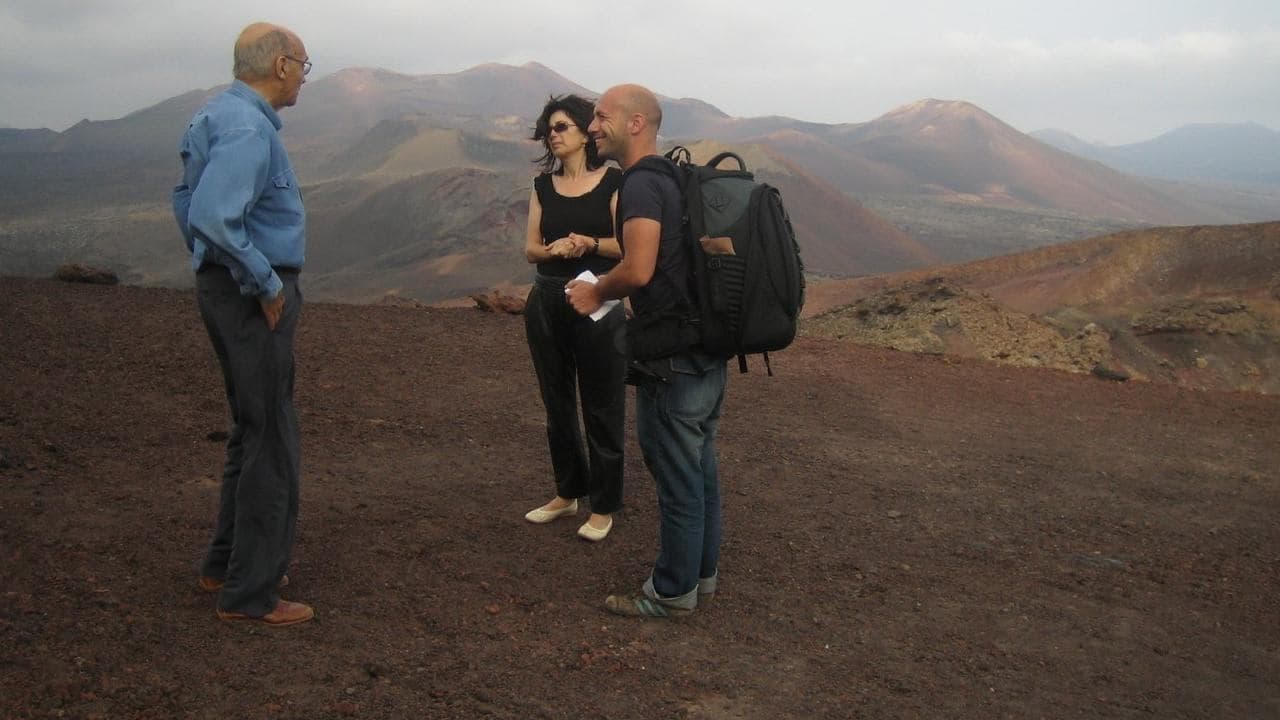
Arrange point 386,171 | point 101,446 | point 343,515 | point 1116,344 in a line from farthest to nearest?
point 386,171 → point 1116,344 → point 101,446 → point 343,515

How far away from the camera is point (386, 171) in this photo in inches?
1756

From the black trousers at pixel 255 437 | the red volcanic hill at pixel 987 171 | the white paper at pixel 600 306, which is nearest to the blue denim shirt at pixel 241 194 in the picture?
the black trousers at pixel 255 437

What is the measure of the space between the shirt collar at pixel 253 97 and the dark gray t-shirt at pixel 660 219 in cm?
97

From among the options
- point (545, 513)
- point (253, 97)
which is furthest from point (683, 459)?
point (253, 97)

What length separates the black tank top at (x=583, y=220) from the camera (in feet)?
12.4

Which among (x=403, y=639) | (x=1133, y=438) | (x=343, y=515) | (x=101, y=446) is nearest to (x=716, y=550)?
(x=403, y=639)

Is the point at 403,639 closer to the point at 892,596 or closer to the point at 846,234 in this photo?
the point at 892,596

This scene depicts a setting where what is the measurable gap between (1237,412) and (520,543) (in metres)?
5.98

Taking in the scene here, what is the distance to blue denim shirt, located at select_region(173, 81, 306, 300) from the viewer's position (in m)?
2.64

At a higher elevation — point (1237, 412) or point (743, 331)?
point (743, 331)

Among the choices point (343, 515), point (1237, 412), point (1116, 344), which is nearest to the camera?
point (343, 515)

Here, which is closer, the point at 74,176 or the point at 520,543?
the point at 520,543

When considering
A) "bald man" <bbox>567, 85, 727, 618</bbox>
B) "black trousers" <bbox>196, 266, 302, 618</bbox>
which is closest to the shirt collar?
"black trousers" <bbox>196, 266, 302, 618</bbox>

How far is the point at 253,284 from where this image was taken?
2.72m
